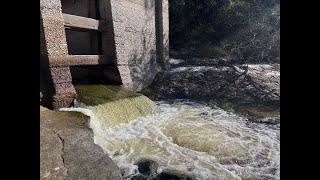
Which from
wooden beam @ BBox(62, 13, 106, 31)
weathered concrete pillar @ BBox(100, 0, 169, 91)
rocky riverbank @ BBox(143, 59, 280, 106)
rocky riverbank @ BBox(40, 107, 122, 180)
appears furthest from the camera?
rocky riverbank @ BBox(143, 59, 280, 106)

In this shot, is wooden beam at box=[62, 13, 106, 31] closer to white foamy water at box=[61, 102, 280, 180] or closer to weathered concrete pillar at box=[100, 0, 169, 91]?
weathered concrete pillar at box=[100, 0, 169, 91]

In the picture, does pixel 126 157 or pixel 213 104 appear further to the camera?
pixel 213 104

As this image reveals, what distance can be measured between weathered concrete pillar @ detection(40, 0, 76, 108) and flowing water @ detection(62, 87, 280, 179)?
1.42ft

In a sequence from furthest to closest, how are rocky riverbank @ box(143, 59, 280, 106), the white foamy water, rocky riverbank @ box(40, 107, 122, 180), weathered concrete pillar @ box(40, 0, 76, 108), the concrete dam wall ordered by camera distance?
rocky riverbank @ box(143, 59, 280, 106) < the concrete dam wall < weathered concrete pillar @ box(40, 0, 76, 108) < the white foamy water < rocky riverbank @ box(40, 107, 122, 180)

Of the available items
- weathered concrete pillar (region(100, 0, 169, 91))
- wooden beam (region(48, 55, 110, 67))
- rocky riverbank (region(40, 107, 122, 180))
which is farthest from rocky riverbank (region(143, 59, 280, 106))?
rocky riverbank (region(40, 107, 122, 180))

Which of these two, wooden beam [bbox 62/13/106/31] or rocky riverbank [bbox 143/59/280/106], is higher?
wooden beam [bbox 62/13/106/31]

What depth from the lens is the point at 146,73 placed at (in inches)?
456

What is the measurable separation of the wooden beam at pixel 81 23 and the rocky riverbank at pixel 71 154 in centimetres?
356

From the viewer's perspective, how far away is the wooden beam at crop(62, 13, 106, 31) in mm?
7572

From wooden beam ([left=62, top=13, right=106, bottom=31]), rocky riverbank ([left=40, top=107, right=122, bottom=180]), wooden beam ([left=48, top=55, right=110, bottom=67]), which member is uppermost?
wooden beam ([left=62, top=13, right=106, bottom=31])

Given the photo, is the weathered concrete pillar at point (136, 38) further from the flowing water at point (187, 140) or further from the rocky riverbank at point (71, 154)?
the rocky riverbank at point (71, 154)
